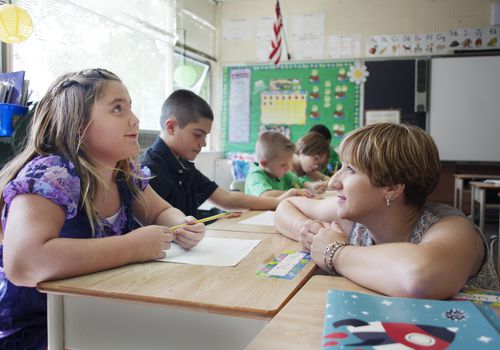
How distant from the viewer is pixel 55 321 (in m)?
0.90

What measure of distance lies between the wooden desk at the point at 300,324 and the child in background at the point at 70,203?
411 mm

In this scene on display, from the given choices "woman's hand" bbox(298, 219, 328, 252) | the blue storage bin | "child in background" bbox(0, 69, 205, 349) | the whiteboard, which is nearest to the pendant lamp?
the blue storage bin

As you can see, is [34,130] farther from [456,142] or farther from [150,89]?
[456,142]

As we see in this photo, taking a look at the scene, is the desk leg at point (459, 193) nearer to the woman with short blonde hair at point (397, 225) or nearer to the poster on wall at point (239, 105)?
the poster on wall at point (239, 105)

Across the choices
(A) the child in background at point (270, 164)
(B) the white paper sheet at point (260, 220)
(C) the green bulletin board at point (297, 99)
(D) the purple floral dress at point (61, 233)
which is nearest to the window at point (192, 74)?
(C) the green bulletin board at point (297, 99)

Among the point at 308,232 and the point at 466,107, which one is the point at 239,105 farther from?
the point at 308,232

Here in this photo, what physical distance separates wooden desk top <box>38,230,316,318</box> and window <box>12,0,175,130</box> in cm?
220

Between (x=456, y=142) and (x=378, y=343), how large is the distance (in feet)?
16.6

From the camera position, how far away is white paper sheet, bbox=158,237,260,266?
1049 millimetres

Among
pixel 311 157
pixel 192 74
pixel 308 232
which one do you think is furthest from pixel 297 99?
pixel 308 232

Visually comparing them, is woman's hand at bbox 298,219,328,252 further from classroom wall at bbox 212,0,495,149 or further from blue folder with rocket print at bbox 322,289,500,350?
classroom wall at bbox 212,0,495,149

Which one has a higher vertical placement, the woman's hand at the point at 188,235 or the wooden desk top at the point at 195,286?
the woman's hand at the point at 188,235

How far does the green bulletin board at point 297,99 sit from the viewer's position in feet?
17.4

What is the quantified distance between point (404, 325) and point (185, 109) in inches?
65.1
